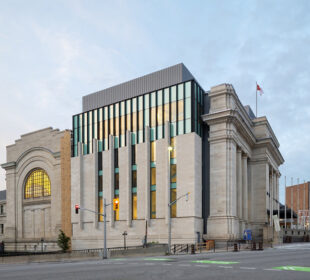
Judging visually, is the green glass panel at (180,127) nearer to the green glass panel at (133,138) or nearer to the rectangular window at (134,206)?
the green glass panel at (133,138)

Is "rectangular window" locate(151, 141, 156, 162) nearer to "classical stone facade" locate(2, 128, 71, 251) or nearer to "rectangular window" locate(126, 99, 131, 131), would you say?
"rectangular window" locate(126, 99, 131, 131)

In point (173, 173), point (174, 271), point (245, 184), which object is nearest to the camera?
point (174, 271)

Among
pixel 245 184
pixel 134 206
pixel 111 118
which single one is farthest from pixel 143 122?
pixel 245 184

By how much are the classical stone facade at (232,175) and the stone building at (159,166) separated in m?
0.14

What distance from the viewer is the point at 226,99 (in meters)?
50.4

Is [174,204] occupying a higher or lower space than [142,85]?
lower

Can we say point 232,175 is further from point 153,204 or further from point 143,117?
point 143,117

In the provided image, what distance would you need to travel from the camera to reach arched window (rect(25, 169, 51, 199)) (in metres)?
69.0

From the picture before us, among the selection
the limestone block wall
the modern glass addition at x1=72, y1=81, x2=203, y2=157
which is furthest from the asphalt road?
the modern glass addition at x1=72, y1=81, x2=203, y2=157

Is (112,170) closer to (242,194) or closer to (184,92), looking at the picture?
(184,92)

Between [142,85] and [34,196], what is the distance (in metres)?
32.0

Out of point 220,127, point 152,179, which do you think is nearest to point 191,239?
point 152,179

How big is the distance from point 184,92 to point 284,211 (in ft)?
107

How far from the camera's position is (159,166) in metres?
51.1
